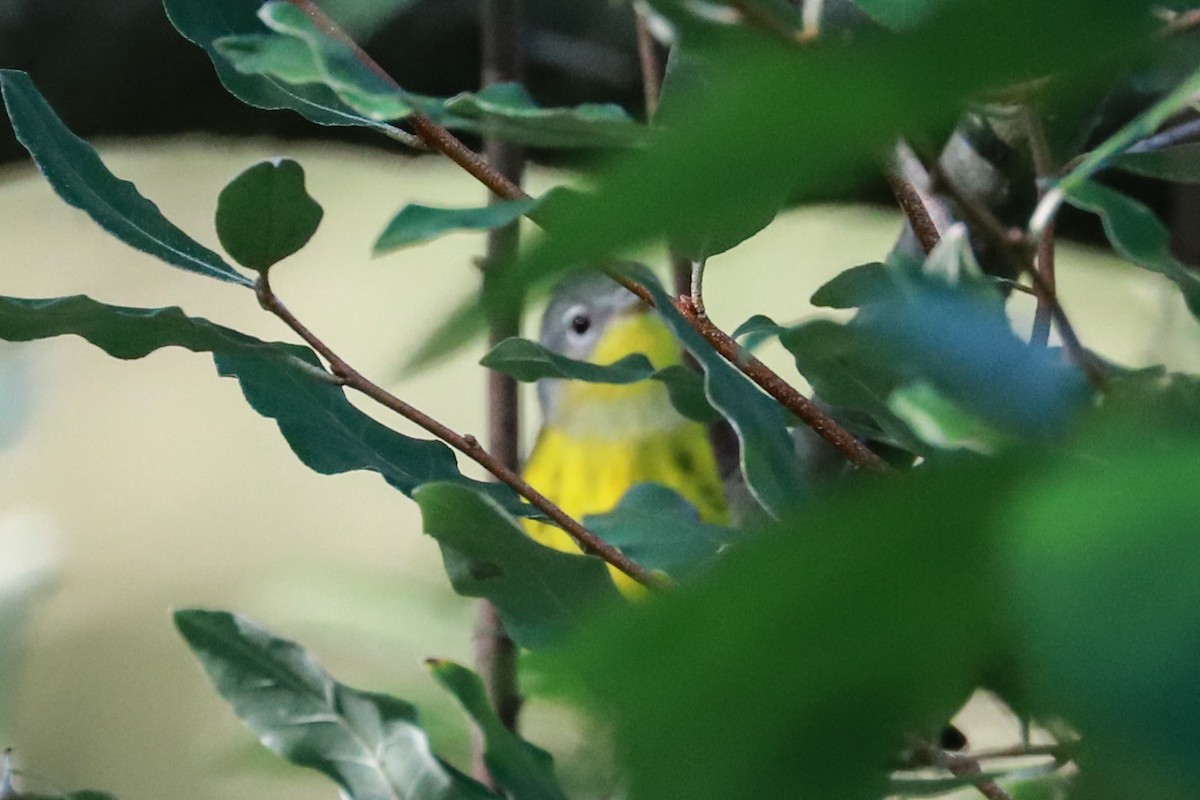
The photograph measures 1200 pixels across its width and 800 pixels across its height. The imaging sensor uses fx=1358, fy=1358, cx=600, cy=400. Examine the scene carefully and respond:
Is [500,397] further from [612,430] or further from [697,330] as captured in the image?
[612,430]

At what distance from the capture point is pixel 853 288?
0.40 meters

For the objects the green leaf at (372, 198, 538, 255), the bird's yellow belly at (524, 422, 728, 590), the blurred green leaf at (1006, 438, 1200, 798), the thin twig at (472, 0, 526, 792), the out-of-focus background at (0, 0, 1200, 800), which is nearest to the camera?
the blurred green leaf at (1006, 438, 1200, 798)

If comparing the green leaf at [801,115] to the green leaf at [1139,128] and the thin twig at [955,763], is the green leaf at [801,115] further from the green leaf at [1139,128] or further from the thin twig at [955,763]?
the thin twig at [955,763]

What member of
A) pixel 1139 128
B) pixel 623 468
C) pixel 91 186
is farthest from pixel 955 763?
pixel 623 468

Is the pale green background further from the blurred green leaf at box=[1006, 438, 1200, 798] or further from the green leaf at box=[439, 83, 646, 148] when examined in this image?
the blurred green leaf at box=[1006, 438, 1200, 798]

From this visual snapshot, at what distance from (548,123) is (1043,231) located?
0.14m

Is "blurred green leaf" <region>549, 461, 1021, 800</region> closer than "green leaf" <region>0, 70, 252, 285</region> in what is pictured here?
Yes

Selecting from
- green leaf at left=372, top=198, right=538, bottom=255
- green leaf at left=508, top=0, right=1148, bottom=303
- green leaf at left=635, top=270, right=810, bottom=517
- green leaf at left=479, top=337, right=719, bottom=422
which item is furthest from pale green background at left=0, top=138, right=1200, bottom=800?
green leaf at left=508, top=0, right=1148, bottom=303

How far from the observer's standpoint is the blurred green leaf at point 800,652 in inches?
5.2

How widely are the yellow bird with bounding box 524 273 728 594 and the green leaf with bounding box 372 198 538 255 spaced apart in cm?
98

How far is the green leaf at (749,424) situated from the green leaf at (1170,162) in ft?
0.43

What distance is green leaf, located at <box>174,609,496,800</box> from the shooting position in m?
0.40

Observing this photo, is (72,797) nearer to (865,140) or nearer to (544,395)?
(865,140)

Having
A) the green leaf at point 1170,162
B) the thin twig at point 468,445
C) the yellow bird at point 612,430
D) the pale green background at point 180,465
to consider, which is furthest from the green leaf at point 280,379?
the pale green background at point 180,465
